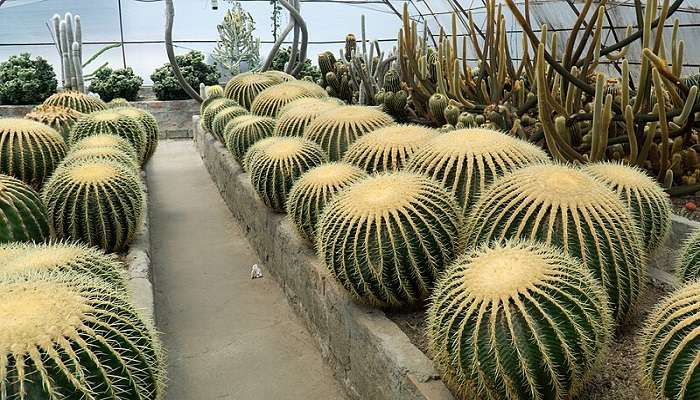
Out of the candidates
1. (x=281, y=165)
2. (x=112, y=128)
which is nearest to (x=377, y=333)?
(x=281, y=165)

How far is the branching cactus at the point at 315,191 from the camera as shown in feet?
10.2

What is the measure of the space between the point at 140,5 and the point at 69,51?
19.4 feet

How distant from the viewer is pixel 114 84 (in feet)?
33.4

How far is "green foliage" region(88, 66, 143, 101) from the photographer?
10.1 metres

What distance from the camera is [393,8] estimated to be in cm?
1385

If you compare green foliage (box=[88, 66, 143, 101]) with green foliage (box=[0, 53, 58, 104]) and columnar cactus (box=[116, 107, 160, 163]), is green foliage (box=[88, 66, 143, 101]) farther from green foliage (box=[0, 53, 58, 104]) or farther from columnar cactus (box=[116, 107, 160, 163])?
columnar cactus (box=[116, 107, 160, 163])

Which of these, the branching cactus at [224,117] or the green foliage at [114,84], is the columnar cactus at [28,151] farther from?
the green foliage at [114,84]

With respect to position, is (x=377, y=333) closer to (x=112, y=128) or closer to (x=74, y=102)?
(x=112, y=128)

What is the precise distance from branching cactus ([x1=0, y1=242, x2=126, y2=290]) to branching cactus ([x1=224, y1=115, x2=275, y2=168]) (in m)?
2.41

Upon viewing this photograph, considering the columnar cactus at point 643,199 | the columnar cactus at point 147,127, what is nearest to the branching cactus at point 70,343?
the columnar cactus at point 643,199

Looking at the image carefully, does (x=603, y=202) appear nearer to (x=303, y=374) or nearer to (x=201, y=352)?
(x=303, y=374)

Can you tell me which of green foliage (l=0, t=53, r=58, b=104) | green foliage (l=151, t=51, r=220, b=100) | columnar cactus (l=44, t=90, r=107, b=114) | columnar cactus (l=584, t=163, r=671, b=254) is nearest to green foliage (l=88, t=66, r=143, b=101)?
green foliage (l=151, t=51, r=220, b=100)

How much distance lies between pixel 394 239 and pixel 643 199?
104 cm

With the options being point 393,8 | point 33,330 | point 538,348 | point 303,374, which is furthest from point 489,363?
point 393,8
